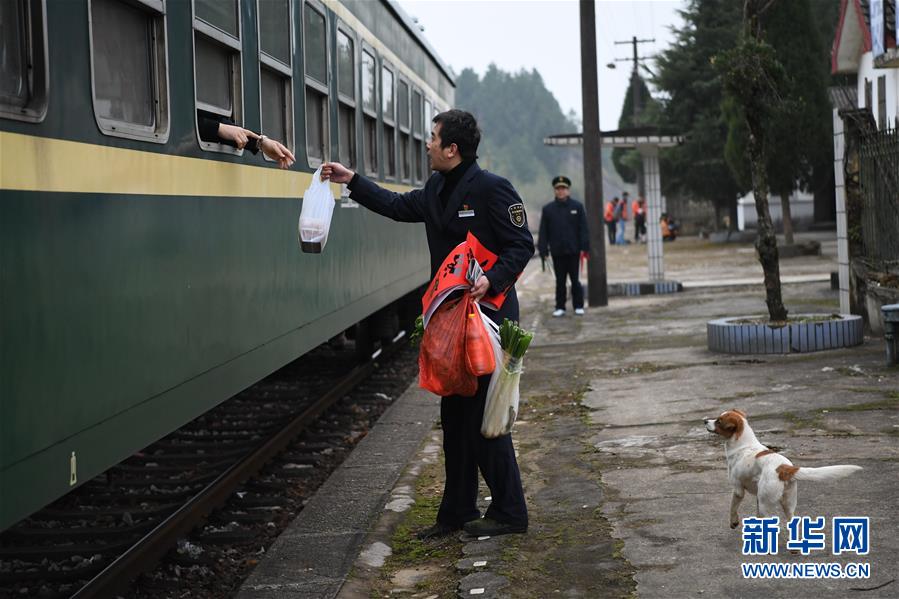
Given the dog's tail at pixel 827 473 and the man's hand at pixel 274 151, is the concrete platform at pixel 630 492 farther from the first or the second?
the man's hand at pixel 274 151

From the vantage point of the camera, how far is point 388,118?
39.5 ft

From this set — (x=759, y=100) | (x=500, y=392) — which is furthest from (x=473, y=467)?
(x=759, y=100)

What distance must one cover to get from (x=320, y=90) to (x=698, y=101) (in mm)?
31844

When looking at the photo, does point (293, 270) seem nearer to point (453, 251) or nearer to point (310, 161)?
point (310, 161)

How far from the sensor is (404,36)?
1330 centimetres

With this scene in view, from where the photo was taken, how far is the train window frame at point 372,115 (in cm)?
1045

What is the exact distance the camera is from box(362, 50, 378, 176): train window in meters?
10.5

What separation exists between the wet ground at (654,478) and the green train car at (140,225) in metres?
1.20

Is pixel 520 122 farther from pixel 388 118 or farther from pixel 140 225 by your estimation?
pixel 140 225

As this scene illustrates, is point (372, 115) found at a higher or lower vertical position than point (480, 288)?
higher

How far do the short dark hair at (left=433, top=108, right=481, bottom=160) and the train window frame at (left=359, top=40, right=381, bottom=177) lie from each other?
4831 millimetres

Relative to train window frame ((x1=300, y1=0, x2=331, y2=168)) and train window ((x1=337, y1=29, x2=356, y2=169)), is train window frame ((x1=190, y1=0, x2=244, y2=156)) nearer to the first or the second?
train window frame ((x1=300, y1=0, x2=331, y2=168))

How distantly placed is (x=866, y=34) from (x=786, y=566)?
2155 cm

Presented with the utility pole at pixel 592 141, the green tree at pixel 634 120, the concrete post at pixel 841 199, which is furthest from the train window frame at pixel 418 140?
the green tree at pixel 634 120
